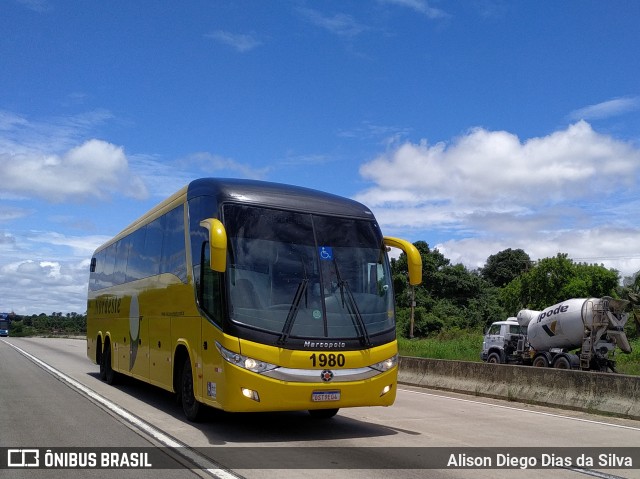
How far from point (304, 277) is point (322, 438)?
7.69ft

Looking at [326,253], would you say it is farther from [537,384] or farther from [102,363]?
[102,363]

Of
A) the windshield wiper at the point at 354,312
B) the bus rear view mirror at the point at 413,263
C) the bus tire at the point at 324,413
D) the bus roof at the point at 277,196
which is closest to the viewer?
the windshield wiper at the point at 354,312

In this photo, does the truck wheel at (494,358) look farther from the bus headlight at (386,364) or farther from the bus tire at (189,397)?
the bus tire at (189,397)

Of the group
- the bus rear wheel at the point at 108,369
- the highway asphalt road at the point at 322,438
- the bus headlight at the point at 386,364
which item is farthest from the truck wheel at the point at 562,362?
the bus headlight at the point at 386,364

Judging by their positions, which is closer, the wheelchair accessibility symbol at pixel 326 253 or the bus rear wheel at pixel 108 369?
the wheelchair accessibility symbol at pixel 326 253

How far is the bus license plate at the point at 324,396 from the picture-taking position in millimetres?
9445

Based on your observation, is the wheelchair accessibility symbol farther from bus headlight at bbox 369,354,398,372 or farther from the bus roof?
bus headlight at bbox 369,354,398,372

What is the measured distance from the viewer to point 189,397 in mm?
11133

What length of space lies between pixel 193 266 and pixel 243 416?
9.83 ft

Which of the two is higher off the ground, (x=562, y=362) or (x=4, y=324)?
(x=562, y=362)

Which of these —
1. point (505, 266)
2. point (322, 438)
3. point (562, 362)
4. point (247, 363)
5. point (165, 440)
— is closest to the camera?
point (247, 363)

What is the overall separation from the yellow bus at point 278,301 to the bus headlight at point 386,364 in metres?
0.03

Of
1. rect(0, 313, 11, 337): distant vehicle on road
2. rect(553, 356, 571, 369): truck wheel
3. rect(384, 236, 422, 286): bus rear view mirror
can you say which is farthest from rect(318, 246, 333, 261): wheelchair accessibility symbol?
rect(0, 313, 11, 337): distant vehicle on road

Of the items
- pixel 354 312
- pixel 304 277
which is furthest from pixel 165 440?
pixel 354 312
